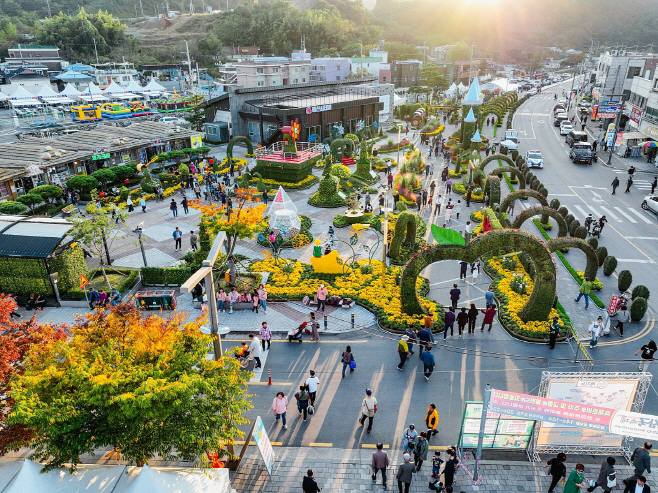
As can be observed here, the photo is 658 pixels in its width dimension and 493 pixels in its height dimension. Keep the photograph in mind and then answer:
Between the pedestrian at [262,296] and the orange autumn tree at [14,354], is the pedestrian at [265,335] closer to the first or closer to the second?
the pedestrian at [262,296]

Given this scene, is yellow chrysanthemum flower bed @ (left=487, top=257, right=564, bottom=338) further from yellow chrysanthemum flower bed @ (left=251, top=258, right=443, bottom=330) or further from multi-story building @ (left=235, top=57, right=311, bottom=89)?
multi-story building @ (left=235, top=57, right=311, bottom=89)

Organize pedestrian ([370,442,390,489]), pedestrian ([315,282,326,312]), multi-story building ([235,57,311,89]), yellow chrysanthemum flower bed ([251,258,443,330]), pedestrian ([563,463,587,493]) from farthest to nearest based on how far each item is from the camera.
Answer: multi-story building ([235,57,311,89]), pedestrian ([315,282,326,312]), yellow chrysanthemum flower bed ([251,258,443,330]), pedestrian ([370,442,390,489]), pedestrian ([563,463,587,493])

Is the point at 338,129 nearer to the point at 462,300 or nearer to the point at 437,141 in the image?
the point at 437,141

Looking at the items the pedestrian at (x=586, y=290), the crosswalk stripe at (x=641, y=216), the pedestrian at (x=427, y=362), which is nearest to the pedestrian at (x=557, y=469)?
the pedestrian at (x=427, y=362)

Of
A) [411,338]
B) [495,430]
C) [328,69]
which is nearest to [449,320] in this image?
[411,338]

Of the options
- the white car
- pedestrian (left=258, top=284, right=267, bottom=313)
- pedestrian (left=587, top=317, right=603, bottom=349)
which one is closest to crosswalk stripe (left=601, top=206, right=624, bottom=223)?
the white car

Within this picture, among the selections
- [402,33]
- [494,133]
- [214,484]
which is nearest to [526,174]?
[494,133]

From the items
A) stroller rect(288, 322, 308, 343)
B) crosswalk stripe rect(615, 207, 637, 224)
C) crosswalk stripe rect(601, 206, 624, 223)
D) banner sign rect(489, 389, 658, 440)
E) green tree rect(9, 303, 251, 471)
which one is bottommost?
crosswalk stripe rect(615, 207, 637, 224)
